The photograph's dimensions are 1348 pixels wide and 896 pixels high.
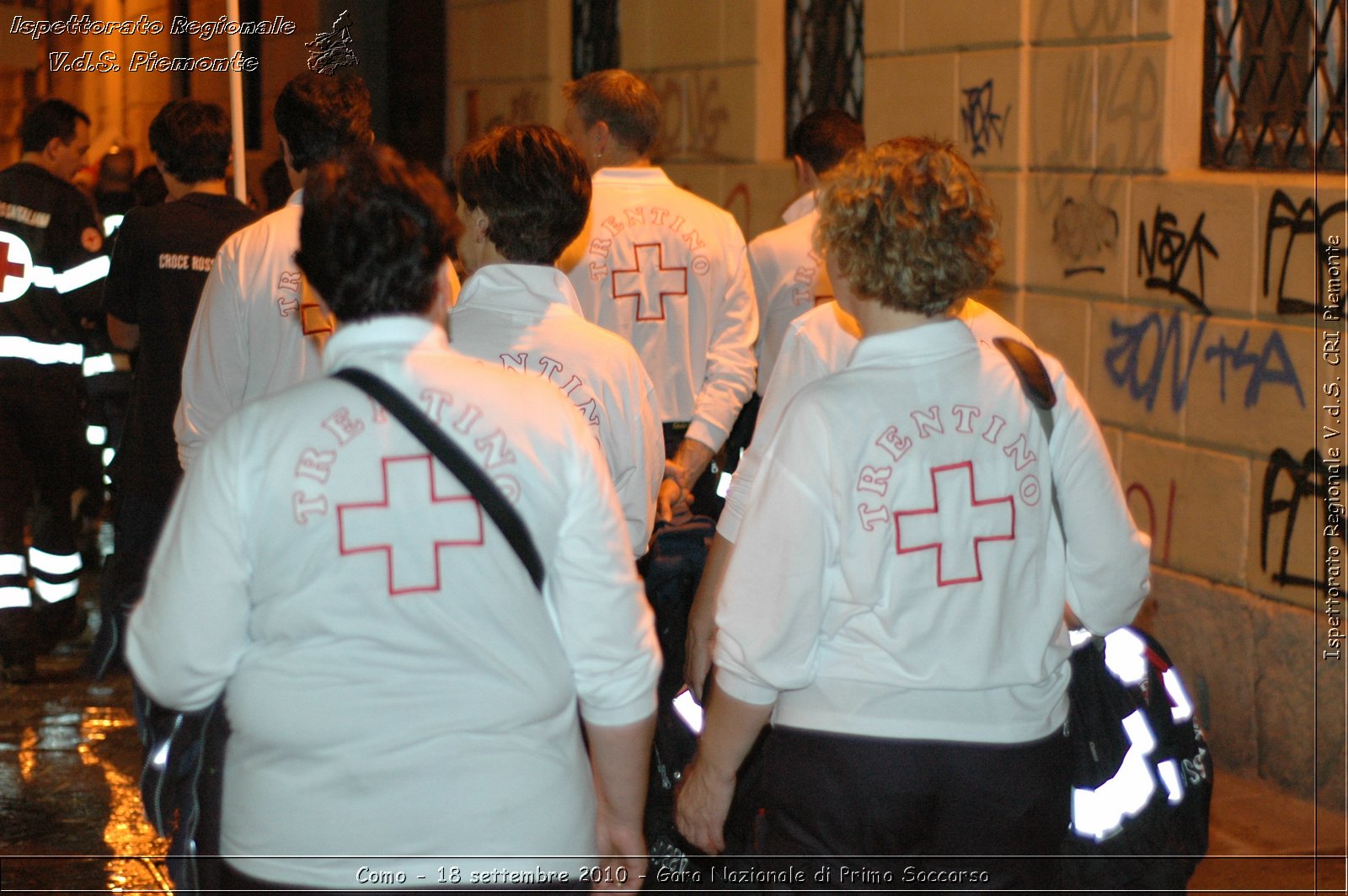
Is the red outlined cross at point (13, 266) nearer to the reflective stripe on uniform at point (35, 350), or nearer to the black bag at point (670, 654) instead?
the reflective stripe on uniform at point (35, 350)

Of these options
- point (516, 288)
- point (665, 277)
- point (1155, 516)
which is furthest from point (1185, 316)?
point (516, 288)

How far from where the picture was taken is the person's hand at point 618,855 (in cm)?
246

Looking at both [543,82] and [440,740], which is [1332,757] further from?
[543,82]

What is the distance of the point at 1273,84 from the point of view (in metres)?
5.58

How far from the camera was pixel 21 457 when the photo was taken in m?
6.51

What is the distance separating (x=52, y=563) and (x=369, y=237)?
5.07 metres

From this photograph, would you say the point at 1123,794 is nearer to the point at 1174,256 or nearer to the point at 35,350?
the point at 1174,256

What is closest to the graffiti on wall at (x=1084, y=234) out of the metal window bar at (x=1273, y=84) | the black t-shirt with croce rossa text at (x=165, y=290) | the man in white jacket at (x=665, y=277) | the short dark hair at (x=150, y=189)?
the metal window bar at (x=1273, y=84)

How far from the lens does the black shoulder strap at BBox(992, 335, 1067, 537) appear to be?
2.59 meters

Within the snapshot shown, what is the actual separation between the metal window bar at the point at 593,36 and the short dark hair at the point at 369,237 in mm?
8429

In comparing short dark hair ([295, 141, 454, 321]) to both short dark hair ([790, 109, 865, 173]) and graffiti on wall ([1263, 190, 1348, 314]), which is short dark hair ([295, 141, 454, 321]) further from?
short dark hair ([790, 109, 865, 173])

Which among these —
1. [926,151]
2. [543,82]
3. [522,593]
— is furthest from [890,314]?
[543,82]

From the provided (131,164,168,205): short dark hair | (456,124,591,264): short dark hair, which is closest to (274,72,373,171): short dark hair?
(456,124,591,264): short dark hair

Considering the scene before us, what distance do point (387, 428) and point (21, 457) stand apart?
4936 millimetres
